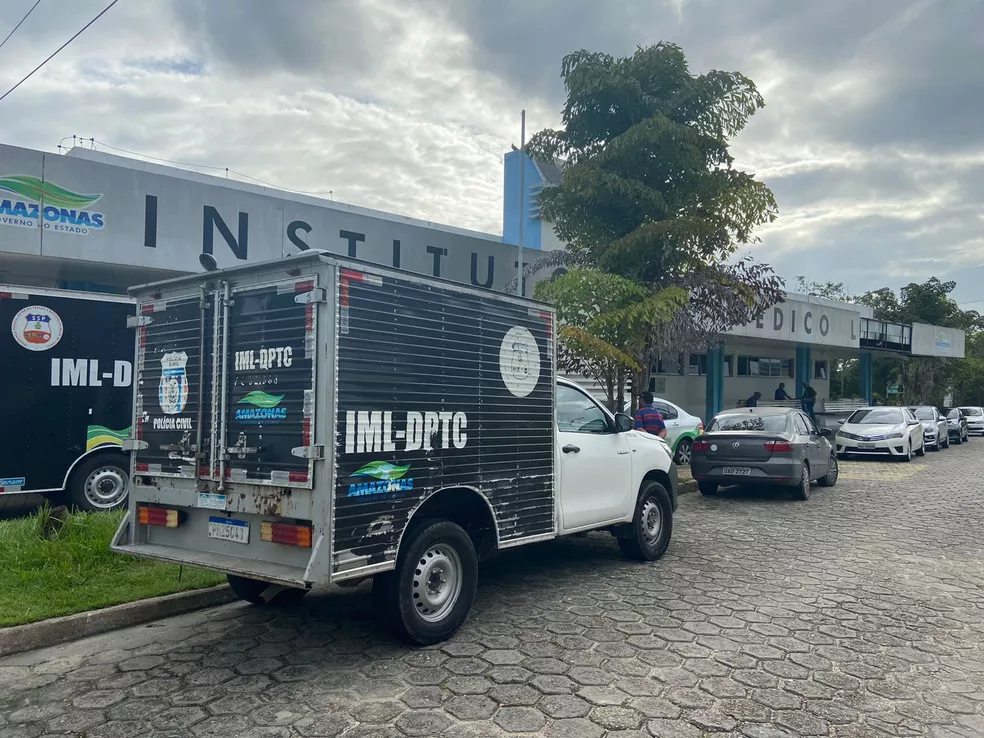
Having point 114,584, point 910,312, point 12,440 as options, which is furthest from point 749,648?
point 910,312

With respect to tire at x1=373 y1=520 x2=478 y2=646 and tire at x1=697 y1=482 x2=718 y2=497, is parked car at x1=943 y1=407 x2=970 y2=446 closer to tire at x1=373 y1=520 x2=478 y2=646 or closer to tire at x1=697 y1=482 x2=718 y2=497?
tire at x1=697 y1=482 x2=718 y2=497

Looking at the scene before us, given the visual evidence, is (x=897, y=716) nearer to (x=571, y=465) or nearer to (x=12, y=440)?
(x=571, y=465)

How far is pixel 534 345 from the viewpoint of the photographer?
621cm

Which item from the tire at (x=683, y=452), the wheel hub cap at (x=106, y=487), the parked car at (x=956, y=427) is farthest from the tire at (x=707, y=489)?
the parked car at (x=956, y=427)

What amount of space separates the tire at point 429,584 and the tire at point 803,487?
26.8 feet

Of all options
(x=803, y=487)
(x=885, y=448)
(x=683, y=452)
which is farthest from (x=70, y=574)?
(x=885, y=448)

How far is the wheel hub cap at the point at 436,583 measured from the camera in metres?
4.95

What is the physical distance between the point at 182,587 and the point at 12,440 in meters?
4.11

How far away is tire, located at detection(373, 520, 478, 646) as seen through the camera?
4.78m

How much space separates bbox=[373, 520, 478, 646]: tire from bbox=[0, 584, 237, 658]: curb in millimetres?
1829

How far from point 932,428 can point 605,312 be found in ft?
52.1

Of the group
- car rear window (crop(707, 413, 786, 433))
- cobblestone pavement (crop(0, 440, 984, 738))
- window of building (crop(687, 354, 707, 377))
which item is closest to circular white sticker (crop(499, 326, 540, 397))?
cobblestone pavement (crop(0, 440, 984, 738))

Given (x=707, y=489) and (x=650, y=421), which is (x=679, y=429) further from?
(x=650, y=421)

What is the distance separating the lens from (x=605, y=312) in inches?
500
